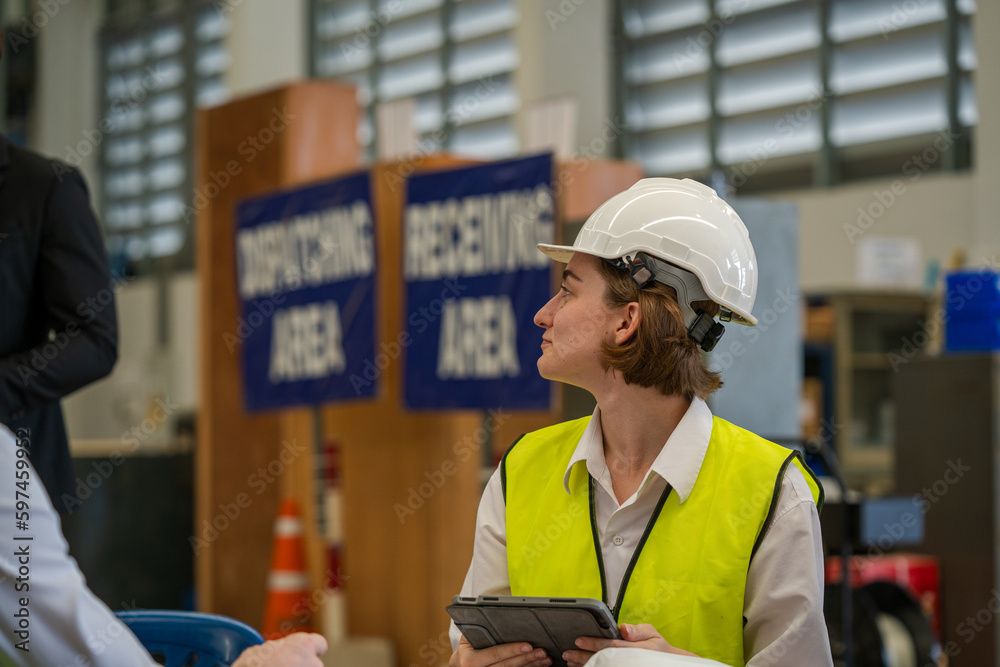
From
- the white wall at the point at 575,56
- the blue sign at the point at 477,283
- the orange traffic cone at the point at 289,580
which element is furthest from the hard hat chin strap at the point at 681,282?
the white wall at the point at 575,56

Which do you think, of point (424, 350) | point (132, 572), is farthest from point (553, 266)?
point (132, 572)

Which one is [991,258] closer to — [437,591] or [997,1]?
[997,1]

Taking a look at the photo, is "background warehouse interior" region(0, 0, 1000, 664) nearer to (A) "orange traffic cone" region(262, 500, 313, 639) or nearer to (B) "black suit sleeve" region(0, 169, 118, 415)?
(A) "orange traffic cone" region(262, 500, 313, 639)

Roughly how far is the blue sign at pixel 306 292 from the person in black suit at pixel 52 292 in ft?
10.3

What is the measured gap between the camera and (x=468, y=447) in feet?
18.2

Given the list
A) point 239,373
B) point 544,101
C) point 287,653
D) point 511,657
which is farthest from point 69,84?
point 287,653

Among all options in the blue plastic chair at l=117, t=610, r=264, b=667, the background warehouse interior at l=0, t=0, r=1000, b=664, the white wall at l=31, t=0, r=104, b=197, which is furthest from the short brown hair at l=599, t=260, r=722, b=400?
the white wall at l=31, t=0, r=104, b=197

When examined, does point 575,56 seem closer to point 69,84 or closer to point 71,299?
point 69,84

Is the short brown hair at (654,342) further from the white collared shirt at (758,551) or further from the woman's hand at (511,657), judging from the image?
the woman's hand at (511,657)

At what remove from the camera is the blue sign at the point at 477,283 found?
15.7 feet

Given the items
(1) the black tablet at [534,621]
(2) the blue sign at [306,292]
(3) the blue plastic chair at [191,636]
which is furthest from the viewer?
(2) the blue sign at [306,292]

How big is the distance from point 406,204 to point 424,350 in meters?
0.74

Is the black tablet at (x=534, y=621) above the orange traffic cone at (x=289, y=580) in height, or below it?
above

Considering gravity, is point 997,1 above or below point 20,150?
above
